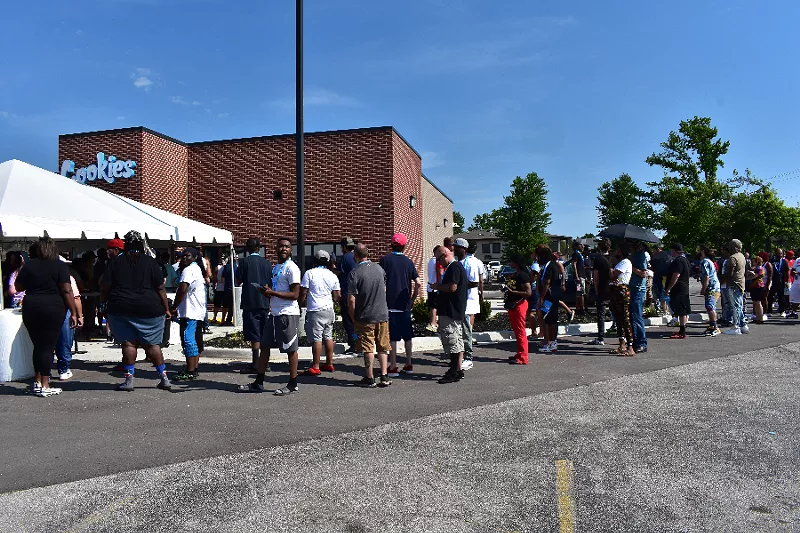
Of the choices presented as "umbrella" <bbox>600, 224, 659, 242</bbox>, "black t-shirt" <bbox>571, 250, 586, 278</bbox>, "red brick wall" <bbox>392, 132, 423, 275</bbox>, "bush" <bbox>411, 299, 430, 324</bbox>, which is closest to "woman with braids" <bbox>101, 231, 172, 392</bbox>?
"bush" <bbox>411, 299, 430, 324</bbox>

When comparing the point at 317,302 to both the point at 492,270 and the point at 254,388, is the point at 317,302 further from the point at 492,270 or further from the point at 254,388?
the point at 492,270

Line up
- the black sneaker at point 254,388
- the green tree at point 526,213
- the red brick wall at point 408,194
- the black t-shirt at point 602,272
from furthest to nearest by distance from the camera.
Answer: the green tree at point 526,213 < the red brick wall at point 408,194 < the black t-shirt at point 602,272 < the black sneaker at point 254,388

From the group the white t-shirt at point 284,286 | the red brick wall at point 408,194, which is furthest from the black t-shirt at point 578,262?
the red brick wall at point 408,194

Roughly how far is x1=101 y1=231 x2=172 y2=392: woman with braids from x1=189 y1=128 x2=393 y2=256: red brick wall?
12425 millimetres

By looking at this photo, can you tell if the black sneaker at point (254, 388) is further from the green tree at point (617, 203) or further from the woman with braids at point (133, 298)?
the green tree at point (617, 203)

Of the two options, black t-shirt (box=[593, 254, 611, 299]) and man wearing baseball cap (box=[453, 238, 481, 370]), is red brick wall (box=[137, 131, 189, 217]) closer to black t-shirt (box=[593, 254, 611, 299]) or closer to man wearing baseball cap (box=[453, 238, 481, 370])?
man wearing baseball cap (box=[453, 238, 481, 370])

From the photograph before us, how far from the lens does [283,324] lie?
7180 mm

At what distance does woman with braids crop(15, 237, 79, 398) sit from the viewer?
7227 millimetres

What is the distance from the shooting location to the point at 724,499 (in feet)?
12.5

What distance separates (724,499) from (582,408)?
97.6 inches

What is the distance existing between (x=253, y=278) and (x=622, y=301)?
5.94 meters

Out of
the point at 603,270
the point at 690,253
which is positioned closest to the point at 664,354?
the point at 603,270

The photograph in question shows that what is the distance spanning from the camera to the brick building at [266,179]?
19.9 metres

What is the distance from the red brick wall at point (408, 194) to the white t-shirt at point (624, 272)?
10841 millimetres
